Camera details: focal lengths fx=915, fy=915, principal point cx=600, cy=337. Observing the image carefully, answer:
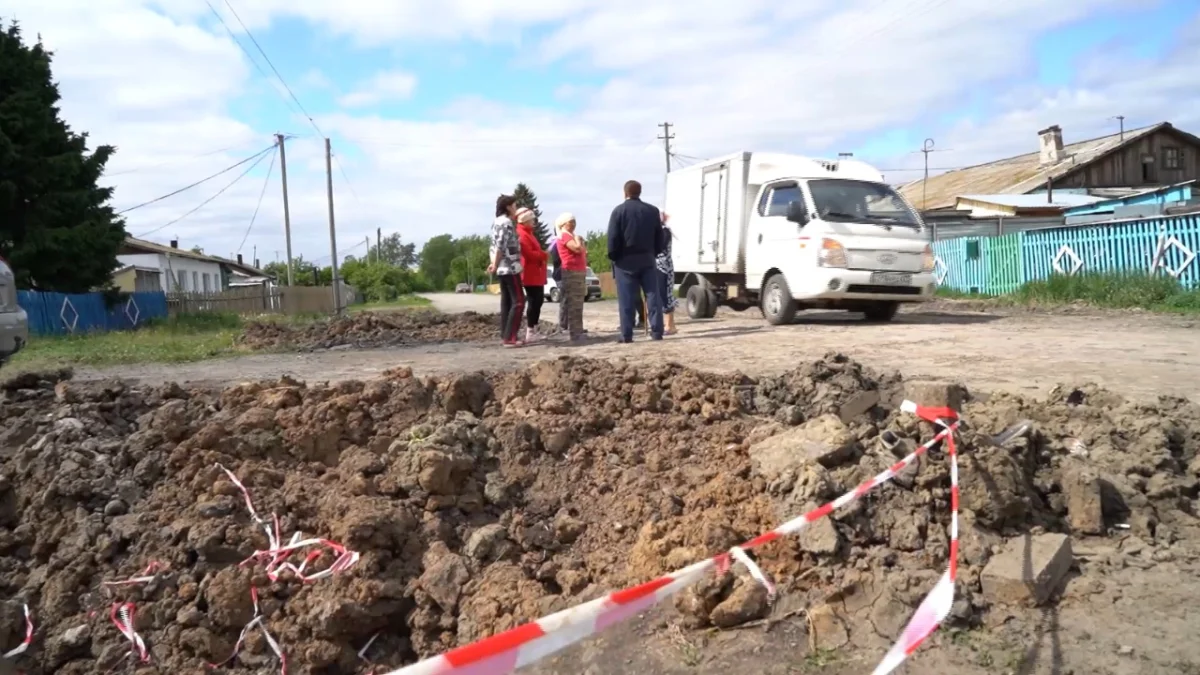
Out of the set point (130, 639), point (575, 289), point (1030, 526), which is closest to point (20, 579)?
point (130, 639)

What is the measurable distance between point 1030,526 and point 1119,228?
1622 cm

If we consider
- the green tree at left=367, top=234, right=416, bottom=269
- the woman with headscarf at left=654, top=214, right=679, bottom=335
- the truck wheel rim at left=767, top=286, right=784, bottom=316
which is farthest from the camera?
the green tree at left=367, top=234, right=416, bottom=269

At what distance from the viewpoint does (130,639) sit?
154 inches

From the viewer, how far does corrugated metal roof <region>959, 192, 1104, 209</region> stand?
31.3 meters

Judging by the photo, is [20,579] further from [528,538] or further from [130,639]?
[528,538]

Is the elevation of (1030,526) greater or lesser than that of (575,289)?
lesser

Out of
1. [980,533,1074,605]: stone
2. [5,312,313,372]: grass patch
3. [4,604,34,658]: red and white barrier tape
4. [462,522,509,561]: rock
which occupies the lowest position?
[4,604,34,658]: red and white barrier tape

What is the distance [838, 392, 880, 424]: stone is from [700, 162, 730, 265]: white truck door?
918cm

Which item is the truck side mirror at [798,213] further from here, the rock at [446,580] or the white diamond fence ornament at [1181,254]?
the rock at [446,580]

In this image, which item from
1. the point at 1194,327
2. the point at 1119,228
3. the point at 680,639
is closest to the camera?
the point at 680,639

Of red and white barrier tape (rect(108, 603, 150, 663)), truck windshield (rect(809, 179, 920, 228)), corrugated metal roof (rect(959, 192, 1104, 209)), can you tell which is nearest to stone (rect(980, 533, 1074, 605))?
red and white barrier tape (rect(108, 603, 150, 663))

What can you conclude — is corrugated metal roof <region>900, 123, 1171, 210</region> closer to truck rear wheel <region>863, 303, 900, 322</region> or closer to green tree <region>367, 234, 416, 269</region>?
truck rear wheel <region>863, 303, 900, 322</region>

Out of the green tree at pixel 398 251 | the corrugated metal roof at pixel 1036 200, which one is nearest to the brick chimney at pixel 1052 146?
the corrugated metal roof at pixel 1036 200

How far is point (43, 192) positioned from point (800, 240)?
1917cm
